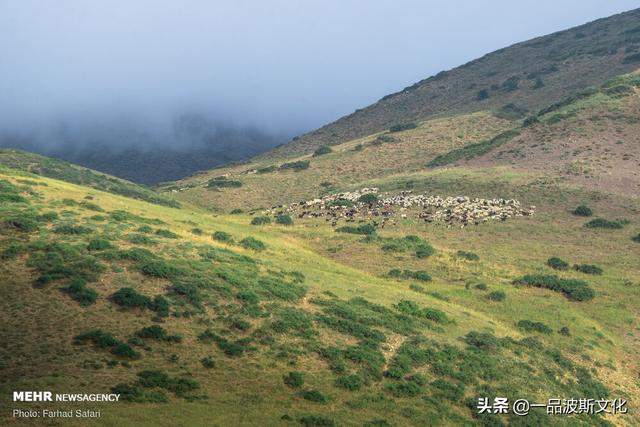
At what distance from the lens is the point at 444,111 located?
142 m

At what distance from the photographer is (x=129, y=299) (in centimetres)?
3294

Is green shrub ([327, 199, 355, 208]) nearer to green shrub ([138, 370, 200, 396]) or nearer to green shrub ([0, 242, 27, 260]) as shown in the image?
green shrub ([0, 242, 27, 260])

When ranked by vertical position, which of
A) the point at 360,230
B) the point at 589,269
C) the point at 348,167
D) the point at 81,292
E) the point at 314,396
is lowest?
the point at 589,269

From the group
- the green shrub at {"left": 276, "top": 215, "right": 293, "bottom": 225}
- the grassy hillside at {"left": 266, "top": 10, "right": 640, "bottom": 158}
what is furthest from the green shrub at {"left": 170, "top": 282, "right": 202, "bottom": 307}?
the grassy hillside at {"left": 266, "top": 10, "right": 640, "bottom": 158}

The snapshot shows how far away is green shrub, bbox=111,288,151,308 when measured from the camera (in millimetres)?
32812

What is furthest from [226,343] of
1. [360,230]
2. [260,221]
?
[260,221]

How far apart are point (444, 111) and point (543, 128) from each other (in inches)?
1716

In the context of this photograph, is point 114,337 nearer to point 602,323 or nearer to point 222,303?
point 222,303

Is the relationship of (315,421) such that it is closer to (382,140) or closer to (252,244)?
(252,244)

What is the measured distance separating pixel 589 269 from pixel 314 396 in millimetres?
34463

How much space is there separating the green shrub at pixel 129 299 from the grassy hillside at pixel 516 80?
107051 mm

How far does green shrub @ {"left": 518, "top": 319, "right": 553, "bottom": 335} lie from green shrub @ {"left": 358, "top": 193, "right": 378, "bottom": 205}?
37691 millimetres

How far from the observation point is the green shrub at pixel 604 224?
66.2 metres

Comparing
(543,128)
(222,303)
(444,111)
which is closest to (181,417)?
(222,303)
